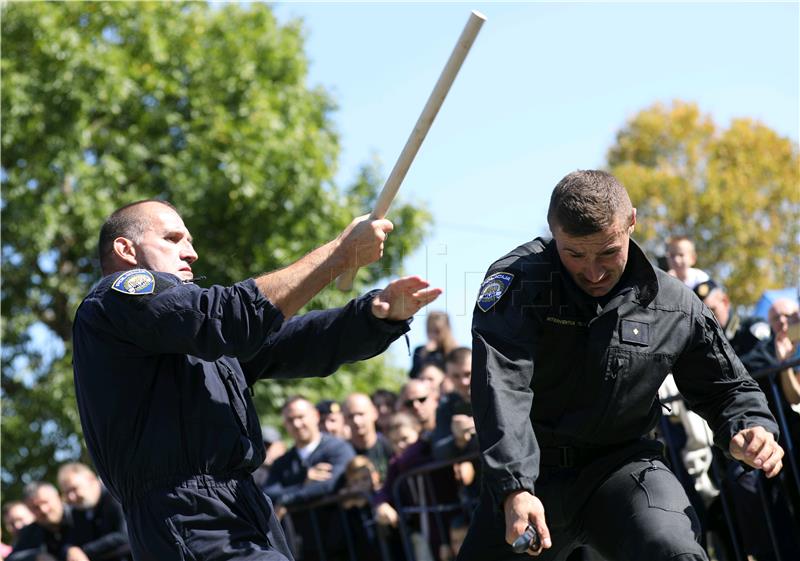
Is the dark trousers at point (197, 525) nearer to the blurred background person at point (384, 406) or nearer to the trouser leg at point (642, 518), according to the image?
the trouser leg at point (642, 518)

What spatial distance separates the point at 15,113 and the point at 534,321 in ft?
47.0

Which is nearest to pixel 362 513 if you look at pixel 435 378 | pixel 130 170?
pixel 435 378

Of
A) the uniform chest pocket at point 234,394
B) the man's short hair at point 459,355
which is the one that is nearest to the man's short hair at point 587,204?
the uniform chest pocket at point 234,394

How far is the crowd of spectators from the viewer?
656 cm

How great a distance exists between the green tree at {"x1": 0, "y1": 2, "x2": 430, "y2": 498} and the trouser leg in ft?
39.5

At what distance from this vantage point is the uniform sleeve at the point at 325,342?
4371 mm

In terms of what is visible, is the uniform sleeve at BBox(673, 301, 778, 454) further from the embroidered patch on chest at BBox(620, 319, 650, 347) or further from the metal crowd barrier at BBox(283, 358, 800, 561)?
the metal crowd barrier at BBox(283, 358, 800, 561)

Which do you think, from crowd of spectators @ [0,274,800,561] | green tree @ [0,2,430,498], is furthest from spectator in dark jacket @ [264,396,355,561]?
green tree @ [0,2,430,498]

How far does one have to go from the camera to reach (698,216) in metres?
32.0

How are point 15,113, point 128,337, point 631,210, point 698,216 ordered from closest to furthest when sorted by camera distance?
point 128,337 → point 631,210 → point 15,113 → point 698,216

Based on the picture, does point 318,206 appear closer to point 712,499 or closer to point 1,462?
point 1,462

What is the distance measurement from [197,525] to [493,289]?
1.44m

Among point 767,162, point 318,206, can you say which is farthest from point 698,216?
point 318,206

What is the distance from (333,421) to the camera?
32.3 feet
